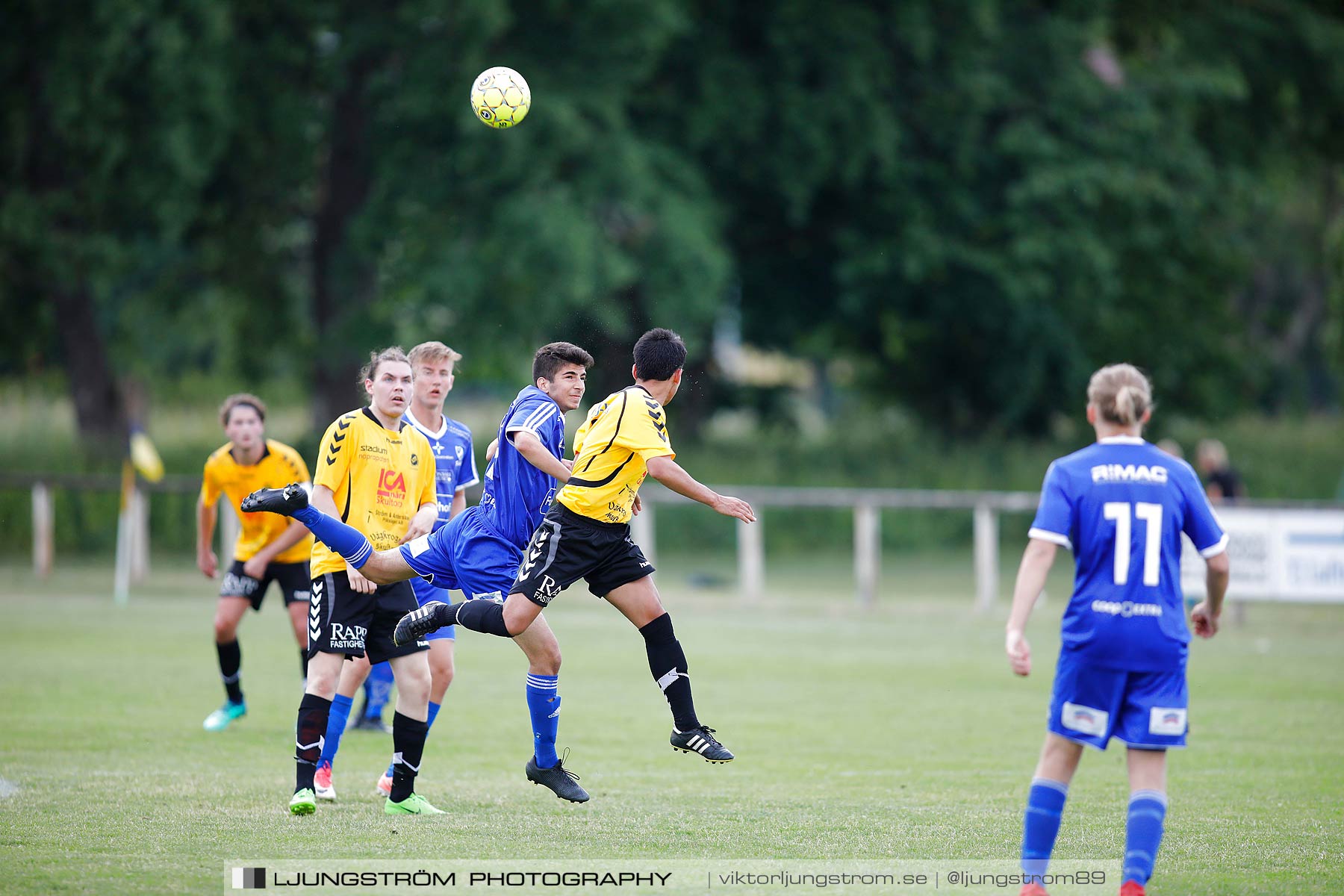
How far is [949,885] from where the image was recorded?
5.80 metres

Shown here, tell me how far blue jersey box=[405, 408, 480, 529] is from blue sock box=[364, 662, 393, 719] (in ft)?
5.79

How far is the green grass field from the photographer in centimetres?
640

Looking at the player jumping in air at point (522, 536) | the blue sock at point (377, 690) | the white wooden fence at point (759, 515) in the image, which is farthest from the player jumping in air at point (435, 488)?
the white wooden fence at point (759, 515)

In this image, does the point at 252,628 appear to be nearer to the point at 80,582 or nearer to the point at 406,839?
the point at 80,582

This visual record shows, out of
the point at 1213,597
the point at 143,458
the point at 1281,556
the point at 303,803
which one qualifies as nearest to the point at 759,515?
the point at 1281,556

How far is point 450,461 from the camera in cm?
877

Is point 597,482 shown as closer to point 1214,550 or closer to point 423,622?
point 423,622

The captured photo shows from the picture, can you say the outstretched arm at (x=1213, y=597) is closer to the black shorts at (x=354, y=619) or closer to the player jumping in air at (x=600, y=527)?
the player jumping in air at (x=600, y=527)

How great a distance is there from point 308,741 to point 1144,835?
12.6 feet

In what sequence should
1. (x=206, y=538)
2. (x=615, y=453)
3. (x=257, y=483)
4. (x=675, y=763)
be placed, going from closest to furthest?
(x=615, y=453)
(x=675, y=763)
(x=257, y=483)
(x=206, y=538)

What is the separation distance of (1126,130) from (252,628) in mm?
19071

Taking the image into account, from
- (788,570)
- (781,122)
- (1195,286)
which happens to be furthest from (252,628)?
(1195,286)

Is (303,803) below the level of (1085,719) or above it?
below

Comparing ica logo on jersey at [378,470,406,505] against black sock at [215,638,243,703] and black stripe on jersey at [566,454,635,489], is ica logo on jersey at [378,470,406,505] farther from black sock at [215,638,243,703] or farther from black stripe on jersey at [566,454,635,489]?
black sock at [215,638,243,703]
